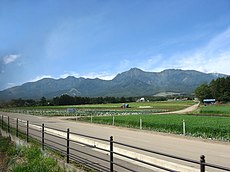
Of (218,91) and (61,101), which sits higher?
(218,91)

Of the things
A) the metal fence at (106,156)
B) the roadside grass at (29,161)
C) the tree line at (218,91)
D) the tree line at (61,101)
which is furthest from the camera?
the tree line at (61,101)

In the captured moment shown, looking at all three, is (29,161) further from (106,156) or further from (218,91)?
(218,91)

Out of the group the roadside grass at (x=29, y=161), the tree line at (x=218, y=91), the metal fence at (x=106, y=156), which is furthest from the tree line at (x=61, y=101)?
the metal fence at (x=106, y=156)

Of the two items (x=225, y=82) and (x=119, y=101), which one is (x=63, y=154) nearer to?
(x=225, y=82)

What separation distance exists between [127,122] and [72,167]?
2384 cm

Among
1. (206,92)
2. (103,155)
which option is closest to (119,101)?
(206,92)

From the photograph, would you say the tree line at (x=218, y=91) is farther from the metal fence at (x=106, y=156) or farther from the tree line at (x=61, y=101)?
the metal fence at (x=106, y=156)

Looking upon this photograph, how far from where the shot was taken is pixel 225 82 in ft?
382

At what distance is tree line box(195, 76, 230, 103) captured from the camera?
374ft

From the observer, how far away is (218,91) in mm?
120375

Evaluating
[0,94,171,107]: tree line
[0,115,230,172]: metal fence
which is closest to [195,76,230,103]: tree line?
[0,94,171,107]: tree line

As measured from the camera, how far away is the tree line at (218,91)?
114075 millimetres

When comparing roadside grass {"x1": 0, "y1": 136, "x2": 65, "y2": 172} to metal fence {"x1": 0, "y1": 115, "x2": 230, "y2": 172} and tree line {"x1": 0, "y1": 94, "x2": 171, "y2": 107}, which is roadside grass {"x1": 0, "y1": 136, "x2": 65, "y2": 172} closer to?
metal fence {"x1": 0, "y1": 115, "x2": 230, "y2": 172}

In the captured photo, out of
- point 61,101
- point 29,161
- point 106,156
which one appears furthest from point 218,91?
point 29,161
